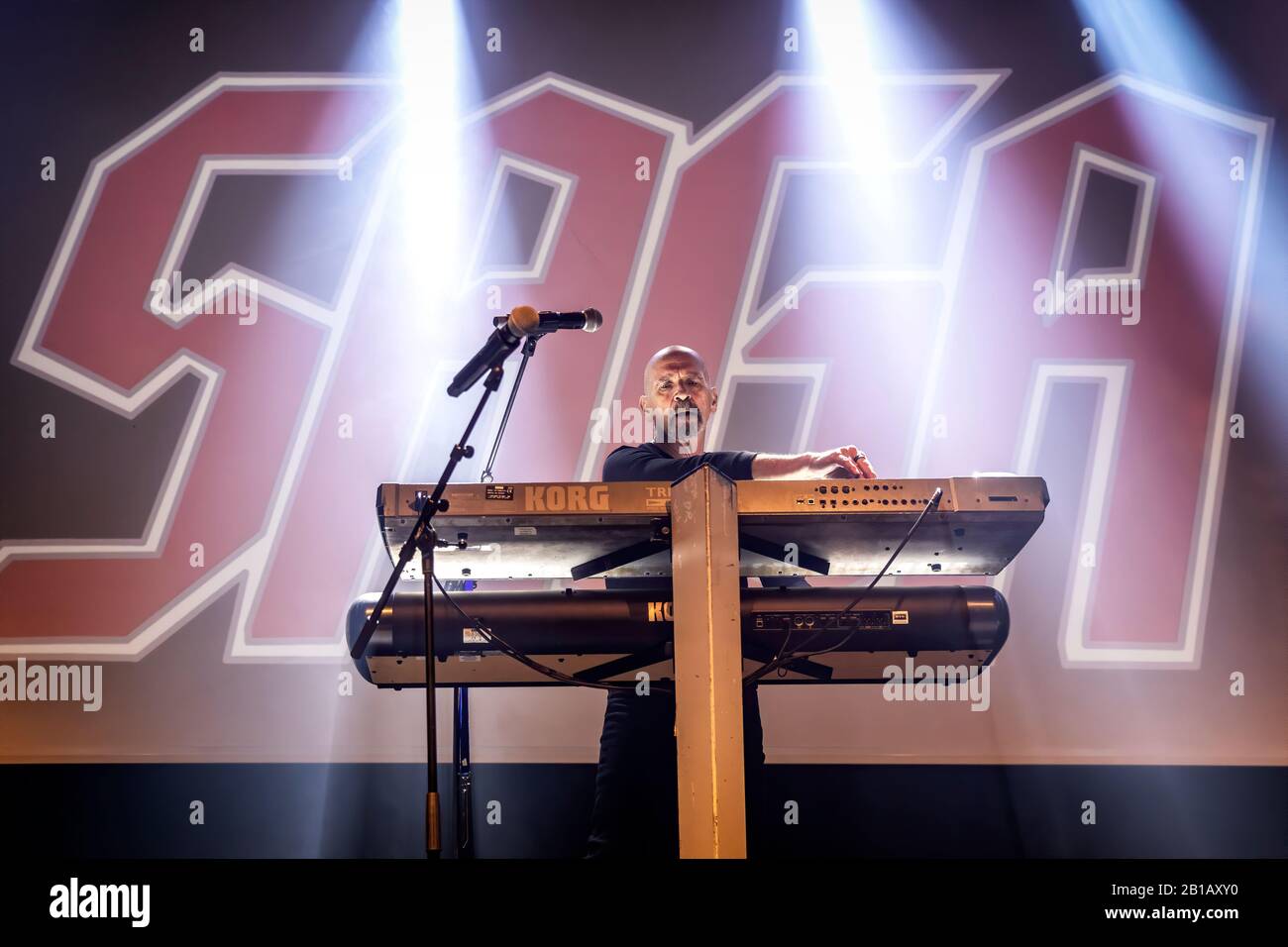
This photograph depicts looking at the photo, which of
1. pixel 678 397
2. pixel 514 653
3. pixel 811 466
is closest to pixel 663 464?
pixel 811 466

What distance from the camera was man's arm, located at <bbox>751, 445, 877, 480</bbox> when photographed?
171cm

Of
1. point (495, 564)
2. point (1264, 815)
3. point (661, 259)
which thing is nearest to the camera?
point (495, 564)

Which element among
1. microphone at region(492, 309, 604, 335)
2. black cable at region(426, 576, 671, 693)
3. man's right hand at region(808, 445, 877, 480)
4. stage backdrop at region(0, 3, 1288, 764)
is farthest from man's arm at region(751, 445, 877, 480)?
stage backdrop at region(0, 3, 1288, 764)

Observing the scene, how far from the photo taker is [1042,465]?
3279 mm

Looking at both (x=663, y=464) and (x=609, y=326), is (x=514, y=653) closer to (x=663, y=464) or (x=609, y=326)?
(x=663, y=464)

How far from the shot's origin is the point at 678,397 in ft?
8.00

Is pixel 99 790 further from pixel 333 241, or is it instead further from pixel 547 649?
pixel 547 649

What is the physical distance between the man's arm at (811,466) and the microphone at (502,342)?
53 cm

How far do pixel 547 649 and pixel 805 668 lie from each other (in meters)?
0.52

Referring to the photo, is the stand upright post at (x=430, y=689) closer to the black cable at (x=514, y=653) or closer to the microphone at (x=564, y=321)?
the black cable at (x=514, y=653)

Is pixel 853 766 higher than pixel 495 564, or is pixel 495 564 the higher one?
pixel 495 564

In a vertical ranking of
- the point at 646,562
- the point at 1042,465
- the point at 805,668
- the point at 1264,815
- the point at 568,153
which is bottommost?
the point at 1264,815

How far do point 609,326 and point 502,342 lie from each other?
64.4 inches

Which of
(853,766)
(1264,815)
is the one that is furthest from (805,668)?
(1264,815)
